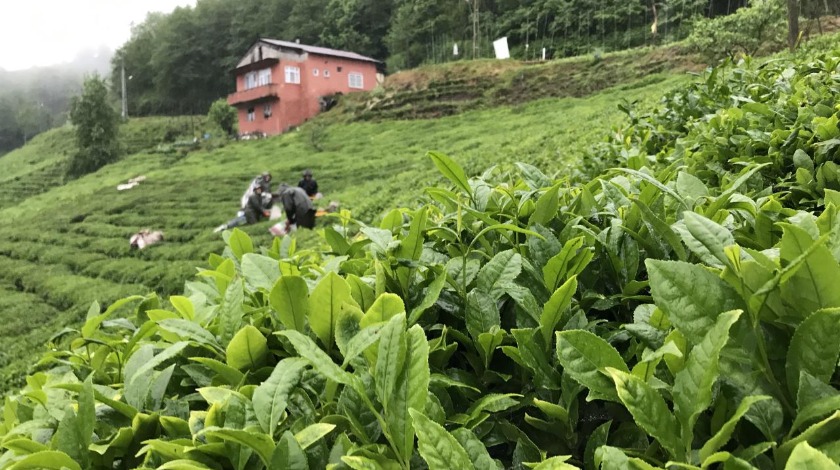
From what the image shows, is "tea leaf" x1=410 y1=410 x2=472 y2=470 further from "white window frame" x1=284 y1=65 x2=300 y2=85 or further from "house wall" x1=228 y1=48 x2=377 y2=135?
"white window frame" x1=284 y1=65 x2=300 y2=85

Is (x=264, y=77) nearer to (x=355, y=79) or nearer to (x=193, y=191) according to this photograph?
(x=355, y=79)

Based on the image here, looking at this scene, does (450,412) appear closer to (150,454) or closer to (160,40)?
(150,454)

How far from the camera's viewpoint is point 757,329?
463 mm

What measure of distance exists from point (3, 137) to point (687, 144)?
53642 mm

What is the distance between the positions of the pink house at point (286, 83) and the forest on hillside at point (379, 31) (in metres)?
4.81

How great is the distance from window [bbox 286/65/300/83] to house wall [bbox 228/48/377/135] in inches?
5.5

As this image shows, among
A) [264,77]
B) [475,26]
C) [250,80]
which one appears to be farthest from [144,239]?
[475,26]

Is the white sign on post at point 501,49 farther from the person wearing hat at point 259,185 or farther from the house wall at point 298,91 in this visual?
the person wearing hat at point 259,185

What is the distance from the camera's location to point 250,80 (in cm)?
2583

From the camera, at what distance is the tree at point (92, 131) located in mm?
23141

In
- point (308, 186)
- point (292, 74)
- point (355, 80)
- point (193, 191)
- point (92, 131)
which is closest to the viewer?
point (308, 186)

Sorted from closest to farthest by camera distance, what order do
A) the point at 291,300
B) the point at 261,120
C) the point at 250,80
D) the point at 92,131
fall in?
the point at 291,300 → the point at 92,131 → the point at 261,120 → the point at 250,80

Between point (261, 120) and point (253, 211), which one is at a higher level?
point (261, 120)

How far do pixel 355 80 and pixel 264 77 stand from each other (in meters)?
4.22
